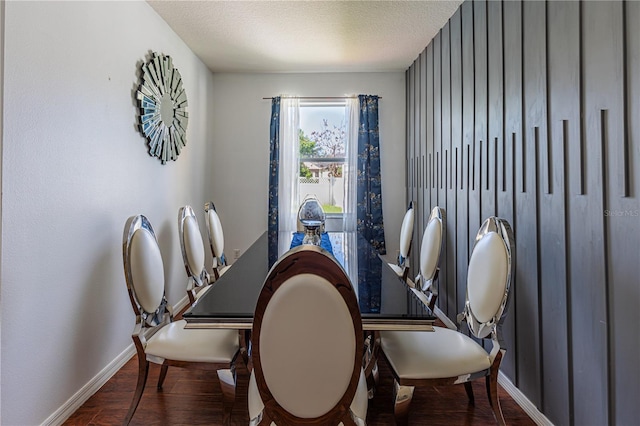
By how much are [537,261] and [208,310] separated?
1.59 m

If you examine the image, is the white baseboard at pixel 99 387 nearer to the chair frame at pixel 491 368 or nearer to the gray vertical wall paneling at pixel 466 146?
the chair frame at pixel 491 368

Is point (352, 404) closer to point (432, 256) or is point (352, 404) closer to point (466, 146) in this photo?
point (432, 256)

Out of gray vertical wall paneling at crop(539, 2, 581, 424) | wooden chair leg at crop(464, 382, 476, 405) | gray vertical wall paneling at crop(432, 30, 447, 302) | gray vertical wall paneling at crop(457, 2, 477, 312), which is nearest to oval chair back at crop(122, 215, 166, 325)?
wooden chair leg at crop(464, 382, 476, 405)

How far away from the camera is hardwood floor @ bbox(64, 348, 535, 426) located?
1641 mm

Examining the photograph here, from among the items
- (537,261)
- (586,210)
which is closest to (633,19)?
(586,210)

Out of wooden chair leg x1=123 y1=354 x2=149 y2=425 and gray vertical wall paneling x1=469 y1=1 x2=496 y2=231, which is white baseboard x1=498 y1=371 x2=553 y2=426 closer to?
gray vertical wall paneling x1=469 y1=1 x2=496 y2=231

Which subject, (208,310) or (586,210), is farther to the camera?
(586,210)

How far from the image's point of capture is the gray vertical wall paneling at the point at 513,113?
1.78 meters

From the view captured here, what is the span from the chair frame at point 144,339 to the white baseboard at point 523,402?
1.49 m

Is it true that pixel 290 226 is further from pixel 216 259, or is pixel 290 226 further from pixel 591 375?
pixel 591 375

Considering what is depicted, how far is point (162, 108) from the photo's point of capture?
2688 millimetres

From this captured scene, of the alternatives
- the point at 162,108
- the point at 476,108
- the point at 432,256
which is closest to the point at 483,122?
the point at 476,108

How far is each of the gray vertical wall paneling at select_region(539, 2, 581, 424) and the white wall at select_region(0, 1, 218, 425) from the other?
7.84 ft

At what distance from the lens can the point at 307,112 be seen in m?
4.14
